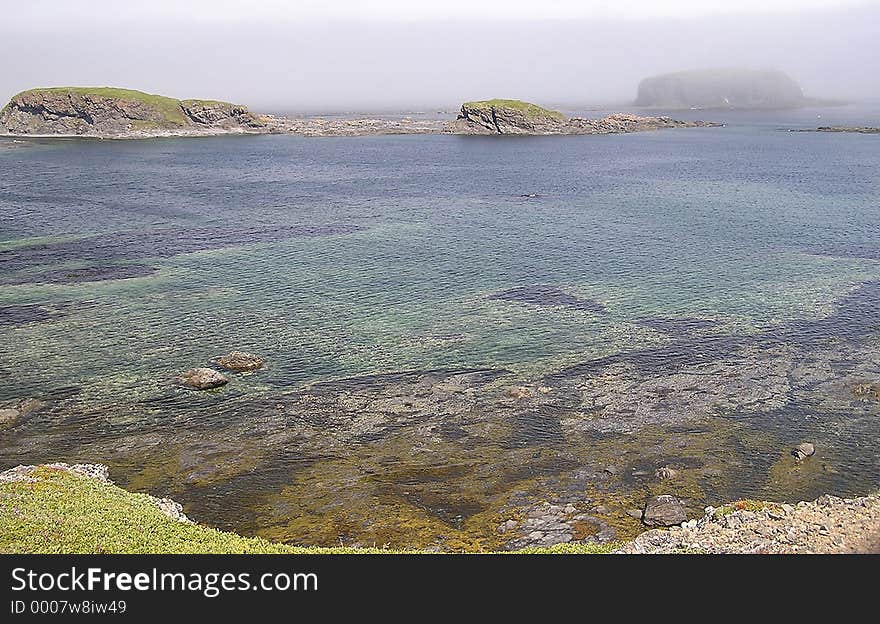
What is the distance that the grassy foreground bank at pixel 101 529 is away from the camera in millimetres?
30547

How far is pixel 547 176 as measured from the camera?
580 feet

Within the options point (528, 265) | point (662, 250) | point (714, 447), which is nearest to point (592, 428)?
point (714, 447)

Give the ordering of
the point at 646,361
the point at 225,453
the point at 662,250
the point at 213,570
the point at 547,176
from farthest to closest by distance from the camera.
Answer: the point at 547,176
the point at 662,250
the point at 646,361
the point at 225,453
the point at 213,570

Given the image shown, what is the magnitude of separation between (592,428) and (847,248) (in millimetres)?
68292

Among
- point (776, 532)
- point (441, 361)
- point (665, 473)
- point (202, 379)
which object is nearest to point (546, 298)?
point (441, 361)

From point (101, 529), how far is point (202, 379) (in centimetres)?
2274

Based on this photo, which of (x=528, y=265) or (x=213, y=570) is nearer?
(x=213, y=570)

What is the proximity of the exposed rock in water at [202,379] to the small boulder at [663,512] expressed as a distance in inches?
1209

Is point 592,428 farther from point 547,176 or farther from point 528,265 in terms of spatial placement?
point 547,176

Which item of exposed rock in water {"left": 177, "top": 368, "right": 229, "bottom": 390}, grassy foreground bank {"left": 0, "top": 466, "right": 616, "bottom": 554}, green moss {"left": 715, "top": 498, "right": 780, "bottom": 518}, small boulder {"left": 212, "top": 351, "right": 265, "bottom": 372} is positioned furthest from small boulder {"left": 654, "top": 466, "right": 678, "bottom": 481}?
exposed rock in water {"left": 177, "top": 368, "right": 229, "bottom": 390}

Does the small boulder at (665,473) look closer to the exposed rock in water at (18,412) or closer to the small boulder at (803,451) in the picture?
the small boulder at (803,451)

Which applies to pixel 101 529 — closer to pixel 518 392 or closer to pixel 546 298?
pixel 518 392

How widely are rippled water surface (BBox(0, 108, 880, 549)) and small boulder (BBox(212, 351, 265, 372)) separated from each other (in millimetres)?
1105

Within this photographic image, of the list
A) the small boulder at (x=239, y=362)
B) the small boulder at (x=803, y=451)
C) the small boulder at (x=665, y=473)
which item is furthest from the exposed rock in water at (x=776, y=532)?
the small boulder at (x=239, y=362)
